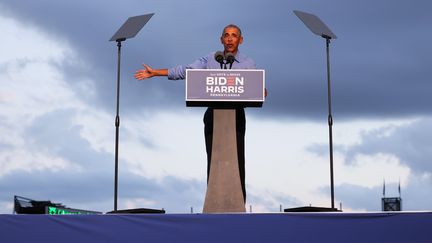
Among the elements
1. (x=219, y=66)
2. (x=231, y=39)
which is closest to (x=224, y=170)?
(x=219, y=66)

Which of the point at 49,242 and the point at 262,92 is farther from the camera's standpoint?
the point at 262,92

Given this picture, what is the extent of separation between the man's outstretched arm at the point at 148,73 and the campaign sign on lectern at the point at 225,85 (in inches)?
40.8

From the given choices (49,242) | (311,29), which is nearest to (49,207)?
(311,29)

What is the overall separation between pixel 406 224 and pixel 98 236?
10.0 ft

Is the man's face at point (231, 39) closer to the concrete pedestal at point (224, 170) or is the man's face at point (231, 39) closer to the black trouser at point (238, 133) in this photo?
the black trouser at point (238, 133)

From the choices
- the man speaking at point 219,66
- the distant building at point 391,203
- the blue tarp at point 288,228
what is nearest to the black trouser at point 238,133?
the man speaking at point 219,66

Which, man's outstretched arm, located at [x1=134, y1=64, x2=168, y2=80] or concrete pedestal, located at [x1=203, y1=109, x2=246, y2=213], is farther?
man's outstretched arm, located at [x1=134, y1=64, x2=168, y2=80]

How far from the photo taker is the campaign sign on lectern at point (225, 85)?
324 inches

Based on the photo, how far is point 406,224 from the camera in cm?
680

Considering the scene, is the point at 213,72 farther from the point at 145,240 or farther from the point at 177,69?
the point at 145,240

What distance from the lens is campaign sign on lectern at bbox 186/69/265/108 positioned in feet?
27.0

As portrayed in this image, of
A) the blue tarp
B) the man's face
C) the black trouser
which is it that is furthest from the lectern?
the blue tarp

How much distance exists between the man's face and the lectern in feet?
3.26

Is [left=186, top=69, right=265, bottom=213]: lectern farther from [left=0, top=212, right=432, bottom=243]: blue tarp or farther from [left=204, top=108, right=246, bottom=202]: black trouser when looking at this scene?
[left=0, top=212, right=432, bottom=243]: blue tarp
